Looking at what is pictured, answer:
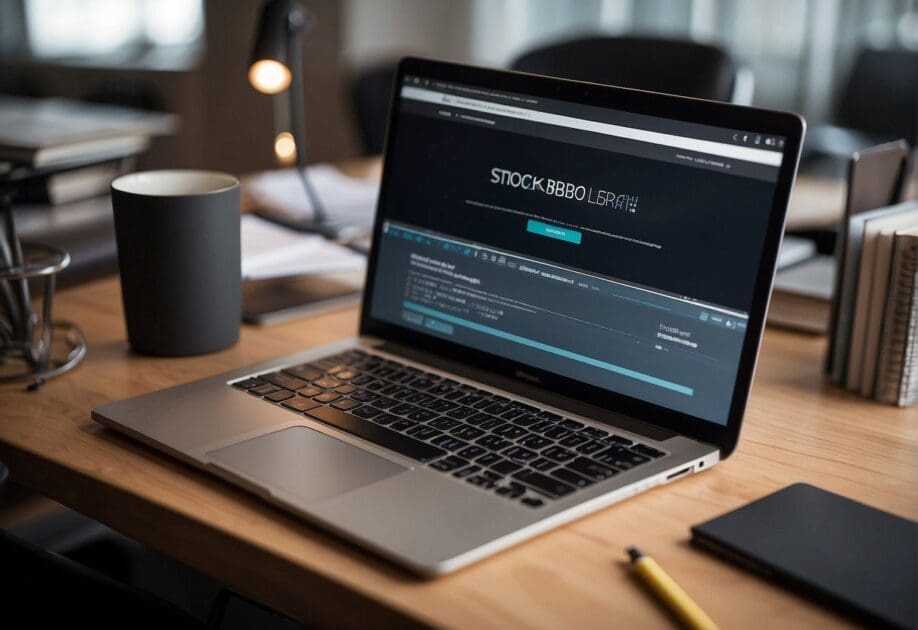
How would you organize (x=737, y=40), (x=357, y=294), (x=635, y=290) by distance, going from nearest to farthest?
A: (x=635, y=290) → (x=357, y=294) → (x=737, y=40)

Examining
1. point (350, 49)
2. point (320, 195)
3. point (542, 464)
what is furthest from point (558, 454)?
point (350, 49)

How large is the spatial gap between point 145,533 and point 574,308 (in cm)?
41

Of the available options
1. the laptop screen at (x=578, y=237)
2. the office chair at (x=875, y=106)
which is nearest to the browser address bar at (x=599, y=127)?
the laptop screen at (x=578, y=237)

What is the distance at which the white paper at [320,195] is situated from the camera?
5.08 ft

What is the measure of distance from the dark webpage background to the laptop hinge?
4.6 inches

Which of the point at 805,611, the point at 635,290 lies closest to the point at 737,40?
the point at 635,290

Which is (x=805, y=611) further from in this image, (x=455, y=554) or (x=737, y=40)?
(x=737, y=40)

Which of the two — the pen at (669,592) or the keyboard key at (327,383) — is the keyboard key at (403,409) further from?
the pen at (669,592)

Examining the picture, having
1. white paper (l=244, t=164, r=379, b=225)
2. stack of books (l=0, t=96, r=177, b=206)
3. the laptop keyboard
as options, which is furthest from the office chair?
the laptop keyboard

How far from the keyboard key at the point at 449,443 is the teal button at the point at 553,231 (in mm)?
217

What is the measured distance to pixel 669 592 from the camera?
610 millimetres

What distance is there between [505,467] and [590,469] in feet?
0.21

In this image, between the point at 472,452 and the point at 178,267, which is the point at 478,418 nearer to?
the point at 472,452

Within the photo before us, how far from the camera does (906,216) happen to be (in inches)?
38.3
